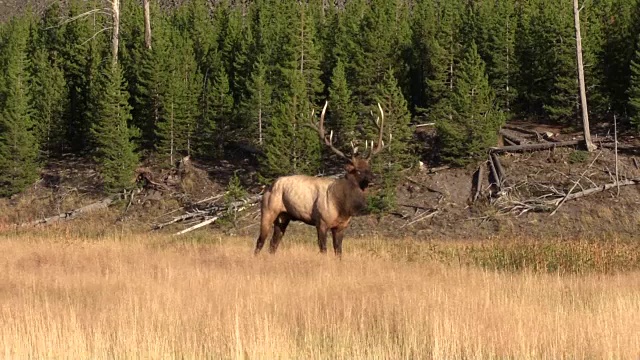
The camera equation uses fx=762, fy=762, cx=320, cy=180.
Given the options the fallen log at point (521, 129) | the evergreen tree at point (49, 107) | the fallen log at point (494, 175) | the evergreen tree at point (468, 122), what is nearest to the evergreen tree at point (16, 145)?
the evergreen tree at point (49, 107)

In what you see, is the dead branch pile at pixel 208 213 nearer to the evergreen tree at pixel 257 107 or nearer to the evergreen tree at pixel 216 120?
the evergreen tree at pixel 216 120

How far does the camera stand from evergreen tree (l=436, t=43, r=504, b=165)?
101 feet

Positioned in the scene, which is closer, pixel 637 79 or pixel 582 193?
pixel 582 193

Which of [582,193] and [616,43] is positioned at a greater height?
[616,43]

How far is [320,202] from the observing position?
1367 centimetres

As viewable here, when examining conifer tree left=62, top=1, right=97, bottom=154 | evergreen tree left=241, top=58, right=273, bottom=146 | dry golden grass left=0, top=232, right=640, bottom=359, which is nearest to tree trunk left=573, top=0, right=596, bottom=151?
evergreen tree left=241, top=58, right=273, bottom=146

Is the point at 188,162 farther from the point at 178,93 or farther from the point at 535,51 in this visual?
the point at 535,51

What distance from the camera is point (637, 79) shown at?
99.2 feet

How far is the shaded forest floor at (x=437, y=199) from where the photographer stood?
2662 centimetres

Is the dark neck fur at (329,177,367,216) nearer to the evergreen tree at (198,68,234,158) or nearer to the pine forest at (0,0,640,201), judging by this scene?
the pine forest at (0,0,640,201)

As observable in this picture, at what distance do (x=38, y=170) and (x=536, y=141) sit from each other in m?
22.4

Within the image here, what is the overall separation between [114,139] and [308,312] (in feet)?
88.3

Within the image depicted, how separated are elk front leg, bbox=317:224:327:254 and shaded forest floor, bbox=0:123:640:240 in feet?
38.9

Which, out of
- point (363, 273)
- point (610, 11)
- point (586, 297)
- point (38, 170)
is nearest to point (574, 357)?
point (586, 297)
